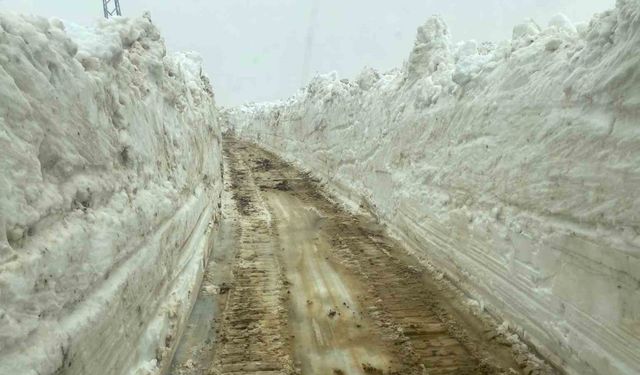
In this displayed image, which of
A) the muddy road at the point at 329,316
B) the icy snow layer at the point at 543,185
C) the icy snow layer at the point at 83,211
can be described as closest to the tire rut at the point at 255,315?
the muddy road at the point at 329,316

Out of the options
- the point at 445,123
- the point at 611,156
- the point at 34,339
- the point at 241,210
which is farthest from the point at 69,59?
the point at 241,210

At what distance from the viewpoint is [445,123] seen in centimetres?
830

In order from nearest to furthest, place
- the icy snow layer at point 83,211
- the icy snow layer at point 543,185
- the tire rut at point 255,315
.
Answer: the icy snow layer at point 83,211, the icy snow layer at point 543,185, the tire rut at point 255,315

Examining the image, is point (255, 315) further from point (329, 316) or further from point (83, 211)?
point (83, 211)

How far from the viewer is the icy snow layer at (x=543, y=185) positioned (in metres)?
3.79

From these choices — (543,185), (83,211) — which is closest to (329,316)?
(543,185)

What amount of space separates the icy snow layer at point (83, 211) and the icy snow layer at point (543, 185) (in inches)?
144

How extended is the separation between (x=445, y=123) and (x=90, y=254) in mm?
6607

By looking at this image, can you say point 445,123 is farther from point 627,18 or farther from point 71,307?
point 71,307

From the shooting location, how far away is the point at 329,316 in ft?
17.7

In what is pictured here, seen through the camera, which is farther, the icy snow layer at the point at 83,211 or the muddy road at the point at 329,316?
the muddy road at the point at 329,316

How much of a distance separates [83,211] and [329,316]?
122 inches

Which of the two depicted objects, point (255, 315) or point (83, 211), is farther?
point (255, 315)

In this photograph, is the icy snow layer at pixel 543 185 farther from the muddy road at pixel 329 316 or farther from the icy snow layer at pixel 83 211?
the icy snow layer at pixel 83 211
